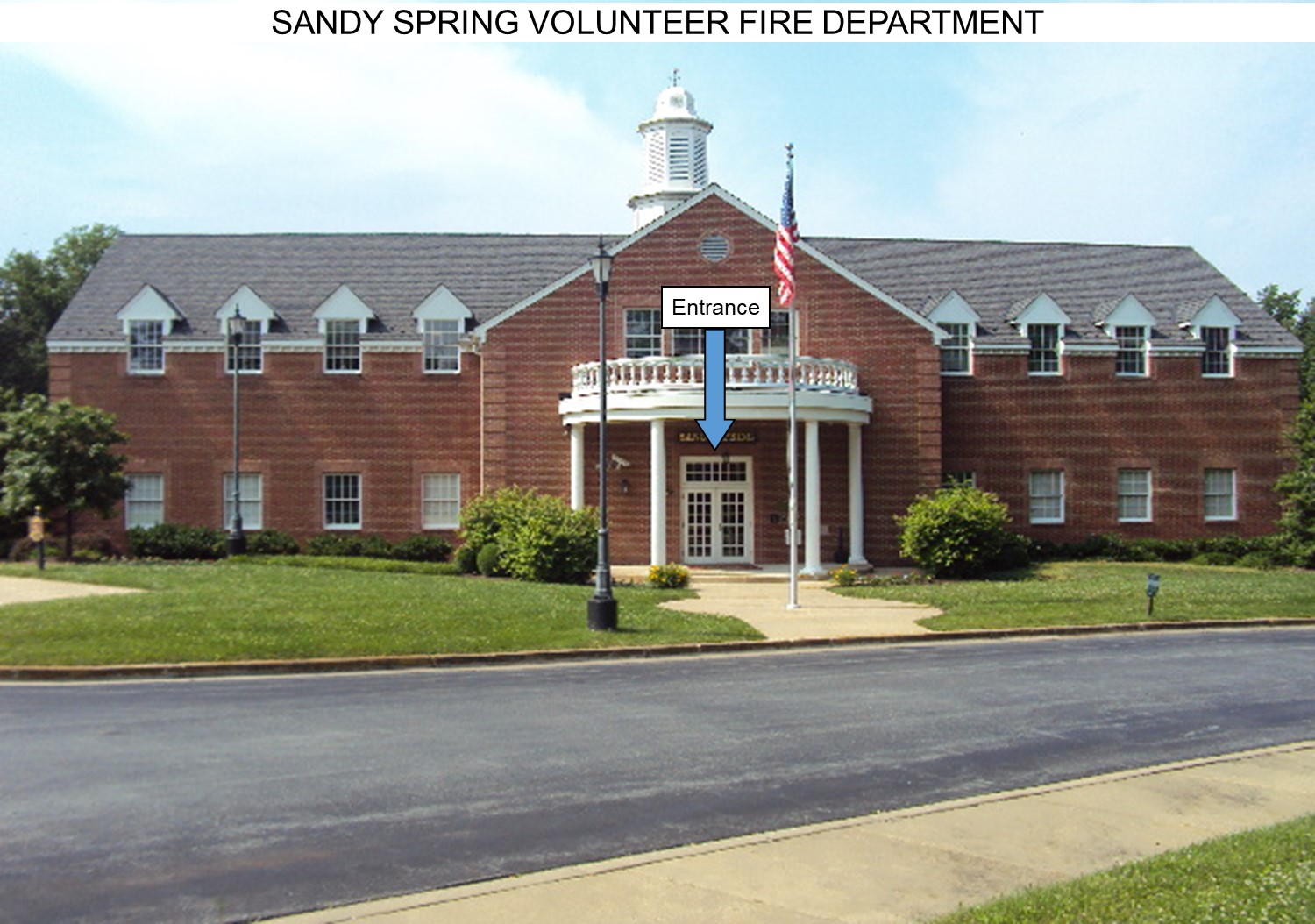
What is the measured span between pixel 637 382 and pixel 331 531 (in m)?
10.6

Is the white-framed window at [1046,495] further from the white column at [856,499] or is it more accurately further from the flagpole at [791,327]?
the flagpole at [791,327]

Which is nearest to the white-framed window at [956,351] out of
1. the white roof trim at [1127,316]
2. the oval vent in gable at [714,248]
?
the white roof trim at [1127,316]

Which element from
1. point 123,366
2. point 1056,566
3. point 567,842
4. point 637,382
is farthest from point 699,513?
point 567,842

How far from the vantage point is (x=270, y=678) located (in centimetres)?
1641

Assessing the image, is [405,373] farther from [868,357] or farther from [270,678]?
[270,678]

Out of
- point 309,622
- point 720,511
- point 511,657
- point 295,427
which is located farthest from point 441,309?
point 511,657

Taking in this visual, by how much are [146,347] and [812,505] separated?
64.4 feet

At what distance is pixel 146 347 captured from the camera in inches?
1436

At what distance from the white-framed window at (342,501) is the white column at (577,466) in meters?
7.21

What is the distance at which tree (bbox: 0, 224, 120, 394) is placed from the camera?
52.2m

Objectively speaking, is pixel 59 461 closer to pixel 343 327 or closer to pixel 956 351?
pixel 343 327

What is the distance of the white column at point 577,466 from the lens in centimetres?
3284

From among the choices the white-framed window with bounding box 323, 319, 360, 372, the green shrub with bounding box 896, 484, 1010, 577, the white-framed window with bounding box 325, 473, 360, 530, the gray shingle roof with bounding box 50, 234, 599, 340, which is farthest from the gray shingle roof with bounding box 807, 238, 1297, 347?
the white-framed window with bounding box 325, 473, 360, 530

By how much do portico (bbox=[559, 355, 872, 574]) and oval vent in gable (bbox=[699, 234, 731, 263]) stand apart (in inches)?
147
